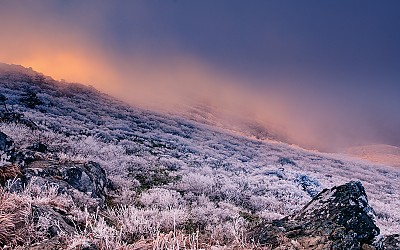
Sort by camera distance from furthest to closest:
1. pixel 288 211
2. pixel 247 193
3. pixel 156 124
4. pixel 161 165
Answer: pixel 156 124 → pixel 161 165 → pixel 247 193 → pixel 288 211

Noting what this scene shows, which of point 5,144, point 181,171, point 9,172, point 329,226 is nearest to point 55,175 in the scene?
point 9,172

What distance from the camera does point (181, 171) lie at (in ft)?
63.2

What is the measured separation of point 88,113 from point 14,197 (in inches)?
1414

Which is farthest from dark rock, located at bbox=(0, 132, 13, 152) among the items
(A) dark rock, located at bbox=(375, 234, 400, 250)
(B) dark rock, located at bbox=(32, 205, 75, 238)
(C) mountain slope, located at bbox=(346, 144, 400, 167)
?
(C) mountain slope, located at bbox=(346, 144, 400, 167)

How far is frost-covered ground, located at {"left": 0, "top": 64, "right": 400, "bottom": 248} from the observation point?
10018 millimetres

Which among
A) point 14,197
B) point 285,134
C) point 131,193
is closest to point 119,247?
point 14,197

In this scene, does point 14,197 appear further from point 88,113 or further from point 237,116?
point 237,116

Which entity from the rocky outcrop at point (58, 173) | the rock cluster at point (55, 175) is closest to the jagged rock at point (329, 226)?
the rock cluster at point (55, 175)

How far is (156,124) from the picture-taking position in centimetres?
4416

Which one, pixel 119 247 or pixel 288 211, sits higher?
pixel 119 247

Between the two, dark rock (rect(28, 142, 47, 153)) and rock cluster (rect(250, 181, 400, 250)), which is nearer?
rock cluster (rect(250, 181, 400, 250))

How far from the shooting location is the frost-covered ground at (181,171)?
1002 cm

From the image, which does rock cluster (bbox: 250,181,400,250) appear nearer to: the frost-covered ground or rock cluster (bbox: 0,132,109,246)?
the frost-covered ground

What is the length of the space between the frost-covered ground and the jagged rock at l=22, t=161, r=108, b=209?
36.1 inches
